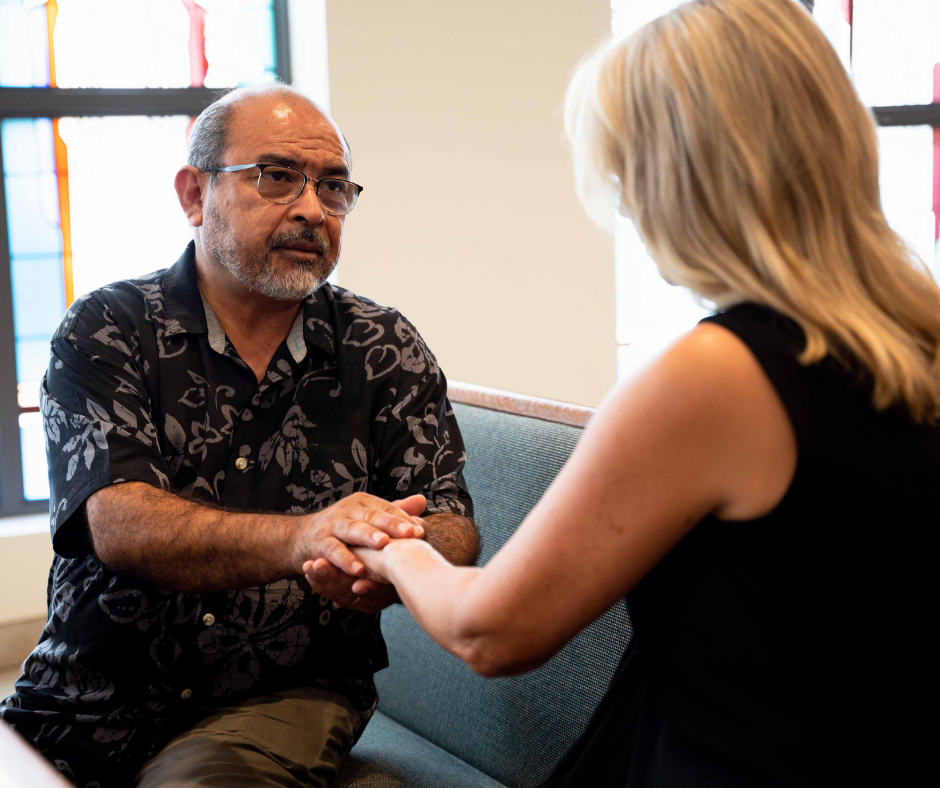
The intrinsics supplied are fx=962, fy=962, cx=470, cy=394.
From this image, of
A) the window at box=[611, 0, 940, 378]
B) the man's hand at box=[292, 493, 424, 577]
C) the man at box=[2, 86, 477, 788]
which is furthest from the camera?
the window at box=[611, 0, 940, 378]

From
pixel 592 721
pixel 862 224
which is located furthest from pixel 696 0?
pixel 592 721

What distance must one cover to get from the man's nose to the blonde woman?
85 centimetres

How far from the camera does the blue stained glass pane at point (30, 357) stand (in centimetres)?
320

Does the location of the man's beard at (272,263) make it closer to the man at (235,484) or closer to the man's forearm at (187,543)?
the man at (235,484)

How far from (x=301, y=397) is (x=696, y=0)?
948 mm

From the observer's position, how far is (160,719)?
1545 mm

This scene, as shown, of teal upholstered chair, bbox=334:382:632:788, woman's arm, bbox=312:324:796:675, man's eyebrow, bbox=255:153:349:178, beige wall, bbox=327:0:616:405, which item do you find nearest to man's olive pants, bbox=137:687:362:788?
teal upholstered chair, bbox=334:382:632:788

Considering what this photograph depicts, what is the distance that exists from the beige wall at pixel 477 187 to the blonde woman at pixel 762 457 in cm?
238

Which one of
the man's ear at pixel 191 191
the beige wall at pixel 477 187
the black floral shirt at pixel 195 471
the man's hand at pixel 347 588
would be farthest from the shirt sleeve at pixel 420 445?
the beige wall at pixel 477 187

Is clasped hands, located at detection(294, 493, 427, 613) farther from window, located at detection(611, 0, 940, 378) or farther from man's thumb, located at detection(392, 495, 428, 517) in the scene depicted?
window, located at detection(611, 0, 940, 378)

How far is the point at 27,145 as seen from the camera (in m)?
3.15

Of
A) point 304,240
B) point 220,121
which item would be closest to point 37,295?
point 220,121

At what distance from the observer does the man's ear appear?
182 centimetres

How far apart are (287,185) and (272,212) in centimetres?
6
